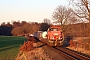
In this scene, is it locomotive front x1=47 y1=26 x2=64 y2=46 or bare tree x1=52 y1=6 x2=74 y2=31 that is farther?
bare tree x1=52 y1=6 x2=74 y2=31

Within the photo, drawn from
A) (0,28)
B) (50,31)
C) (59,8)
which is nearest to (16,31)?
(0,28)

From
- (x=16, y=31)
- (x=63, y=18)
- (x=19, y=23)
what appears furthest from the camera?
(x=19, y=23)

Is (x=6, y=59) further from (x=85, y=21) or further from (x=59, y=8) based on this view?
(x=59, y=8)

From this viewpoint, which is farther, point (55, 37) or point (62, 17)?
point (62, 17)

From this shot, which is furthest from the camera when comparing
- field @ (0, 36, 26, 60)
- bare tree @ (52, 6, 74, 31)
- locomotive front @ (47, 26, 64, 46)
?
bare tree @ (52, 6, 74, 31)

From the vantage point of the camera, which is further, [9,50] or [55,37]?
[9,50]

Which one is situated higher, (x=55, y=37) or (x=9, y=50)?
(x=55, y=37)

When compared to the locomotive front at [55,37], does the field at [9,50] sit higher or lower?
lower

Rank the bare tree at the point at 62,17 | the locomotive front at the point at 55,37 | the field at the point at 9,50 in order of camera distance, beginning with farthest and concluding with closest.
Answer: the bare tree at the point at 62,17 < the locomotive front at the point at 55,37 < the field at the point at 9,50

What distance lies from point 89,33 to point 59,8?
3987cm

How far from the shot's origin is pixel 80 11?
88.4 feet

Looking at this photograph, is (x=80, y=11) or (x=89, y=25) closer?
(x=89, y=25)

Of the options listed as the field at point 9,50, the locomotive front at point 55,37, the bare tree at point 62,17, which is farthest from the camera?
the bare tree at point 62,17

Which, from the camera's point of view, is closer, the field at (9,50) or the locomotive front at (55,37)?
the field at (9,50)
